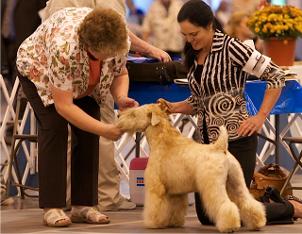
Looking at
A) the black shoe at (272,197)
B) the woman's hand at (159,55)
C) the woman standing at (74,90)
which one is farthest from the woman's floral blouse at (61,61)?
the black shoe at (272,197)

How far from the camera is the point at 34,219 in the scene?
4.08 metres

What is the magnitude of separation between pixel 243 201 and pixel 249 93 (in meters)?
1.00

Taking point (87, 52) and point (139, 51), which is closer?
point (87, 52)

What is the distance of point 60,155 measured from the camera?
12.0ft

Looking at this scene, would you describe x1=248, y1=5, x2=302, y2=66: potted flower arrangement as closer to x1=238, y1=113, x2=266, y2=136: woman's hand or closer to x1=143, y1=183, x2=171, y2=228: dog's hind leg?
x1=238, y1=113, x2=266, y2=136: woman's hand

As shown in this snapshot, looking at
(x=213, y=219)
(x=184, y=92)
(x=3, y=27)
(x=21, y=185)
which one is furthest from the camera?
(x=3, y=27)

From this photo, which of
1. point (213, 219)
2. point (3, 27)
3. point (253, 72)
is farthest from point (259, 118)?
point (3, 27)

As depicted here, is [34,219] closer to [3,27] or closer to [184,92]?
[184,92]

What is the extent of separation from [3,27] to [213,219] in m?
5.72

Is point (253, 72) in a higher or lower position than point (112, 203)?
higher

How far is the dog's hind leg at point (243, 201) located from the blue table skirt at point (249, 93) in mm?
932

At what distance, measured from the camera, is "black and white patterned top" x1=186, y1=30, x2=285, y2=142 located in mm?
3502

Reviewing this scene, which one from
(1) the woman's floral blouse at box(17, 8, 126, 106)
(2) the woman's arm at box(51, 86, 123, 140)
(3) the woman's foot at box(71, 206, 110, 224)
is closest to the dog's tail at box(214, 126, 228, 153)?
(2) the woman's arm at box(51, 86, 123, 140)

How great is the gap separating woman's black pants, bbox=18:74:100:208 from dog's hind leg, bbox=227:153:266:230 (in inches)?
25.5
